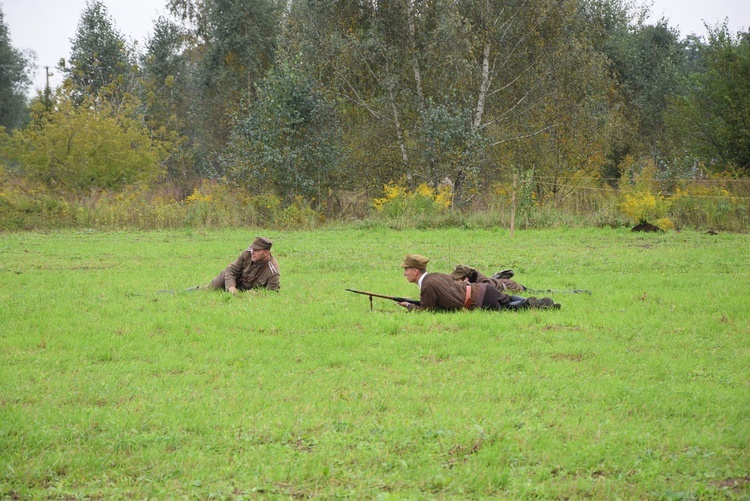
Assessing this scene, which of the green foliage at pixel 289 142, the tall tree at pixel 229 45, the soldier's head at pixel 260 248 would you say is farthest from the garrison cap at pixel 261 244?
the tall tree at pixel 229 45

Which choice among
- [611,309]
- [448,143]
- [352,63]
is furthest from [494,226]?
[611,309]

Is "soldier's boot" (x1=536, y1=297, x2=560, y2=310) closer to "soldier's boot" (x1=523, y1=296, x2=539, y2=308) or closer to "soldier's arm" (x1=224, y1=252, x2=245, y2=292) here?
"soldier's boot" (x1=523, y1=296, x2=539, y2=308)

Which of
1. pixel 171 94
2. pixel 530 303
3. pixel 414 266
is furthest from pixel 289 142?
pixel 171 94

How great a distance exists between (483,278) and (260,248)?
376 cm

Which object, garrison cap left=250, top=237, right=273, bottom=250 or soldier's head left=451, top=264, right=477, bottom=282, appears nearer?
soldier's head left=451, top=264, right=477, bottom=282

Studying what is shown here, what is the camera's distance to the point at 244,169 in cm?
3119

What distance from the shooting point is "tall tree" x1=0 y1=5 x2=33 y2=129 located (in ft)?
201

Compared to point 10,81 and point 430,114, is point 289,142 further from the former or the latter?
point 10,81

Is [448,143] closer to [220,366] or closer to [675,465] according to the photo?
[220,366]

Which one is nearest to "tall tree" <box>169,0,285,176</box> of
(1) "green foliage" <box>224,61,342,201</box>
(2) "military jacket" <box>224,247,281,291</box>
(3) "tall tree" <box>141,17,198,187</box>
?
(3) "tall tree" <box>141,17,198,187</box>

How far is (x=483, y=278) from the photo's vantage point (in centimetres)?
1203

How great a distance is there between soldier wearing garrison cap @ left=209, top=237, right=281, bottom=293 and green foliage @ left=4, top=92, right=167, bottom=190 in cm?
2202

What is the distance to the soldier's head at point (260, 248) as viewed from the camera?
1321cm

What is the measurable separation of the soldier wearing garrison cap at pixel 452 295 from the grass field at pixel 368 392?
40 cm
